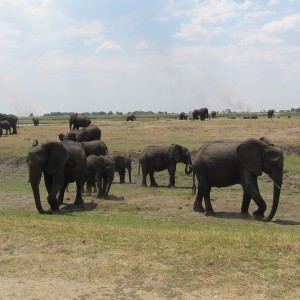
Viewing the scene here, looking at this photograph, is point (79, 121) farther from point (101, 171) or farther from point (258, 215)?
point (258, 215)

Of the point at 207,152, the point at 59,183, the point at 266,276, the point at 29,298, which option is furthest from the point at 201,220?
the point at 29,298

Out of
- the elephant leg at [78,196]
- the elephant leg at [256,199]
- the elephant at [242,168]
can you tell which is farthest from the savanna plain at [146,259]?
the elephant leg at [78,196]

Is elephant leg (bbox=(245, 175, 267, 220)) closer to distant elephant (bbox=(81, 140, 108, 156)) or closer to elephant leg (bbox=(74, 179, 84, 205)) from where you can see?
elephant leg (bbox=(74, 179, 84, 205))

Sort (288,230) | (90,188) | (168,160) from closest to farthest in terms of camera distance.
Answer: (288,230)
(90,188)
(168,160)

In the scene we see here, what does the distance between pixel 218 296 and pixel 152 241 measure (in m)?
3.10

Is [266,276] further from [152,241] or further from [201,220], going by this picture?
[201,220]

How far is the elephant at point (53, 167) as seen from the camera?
56.6ft

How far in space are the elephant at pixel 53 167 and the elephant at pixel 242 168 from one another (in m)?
4.83

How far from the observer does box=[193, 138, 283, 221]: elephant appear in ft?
55.6

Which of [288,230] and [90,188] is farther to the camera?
[90,188]

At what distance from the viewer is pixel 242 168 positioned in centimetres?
1748

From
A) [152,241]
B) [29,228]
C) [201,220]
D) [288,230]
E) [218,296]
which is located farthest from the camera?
[201,220]

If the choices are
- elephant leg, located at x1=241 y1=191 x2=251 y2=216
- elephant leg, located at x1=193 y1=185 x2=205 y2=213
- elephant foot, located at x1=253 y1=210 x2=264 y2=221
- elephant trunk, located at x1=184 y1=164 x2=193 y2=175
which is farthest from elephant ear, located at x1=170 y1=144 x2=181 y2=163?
elephant foot, located at x1=253 y1=210 x2=264 y2=221

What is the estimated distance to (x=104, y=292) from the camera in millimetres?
8492
